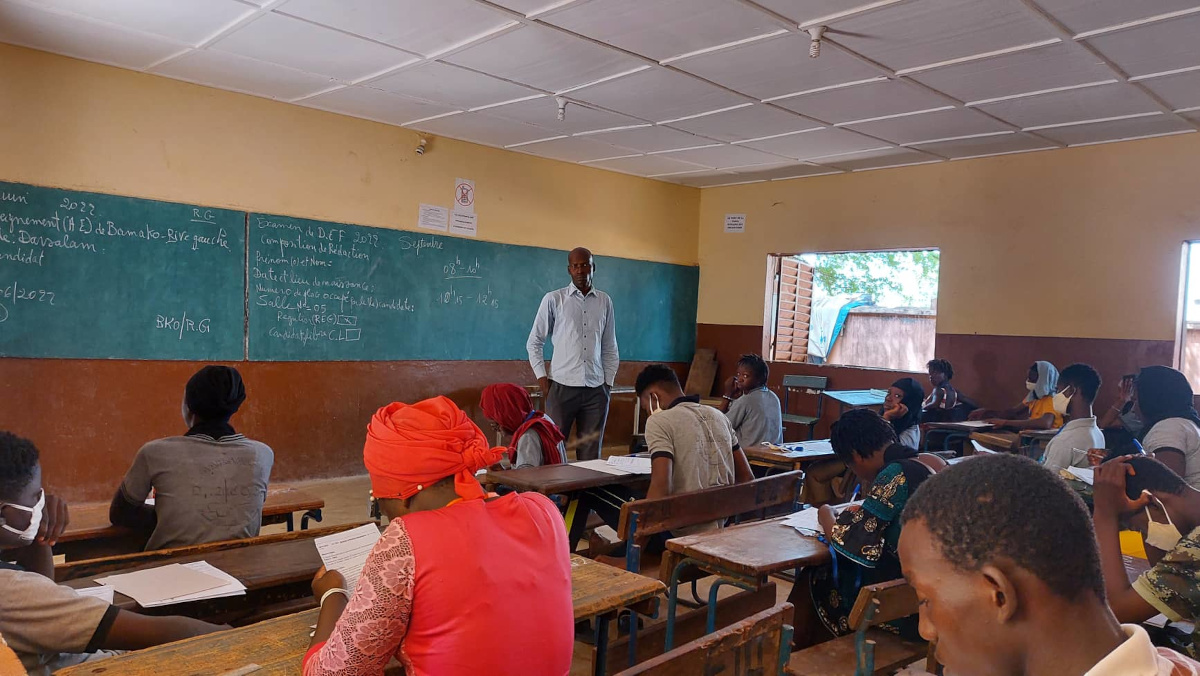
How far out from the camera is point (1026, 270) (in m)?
6.29

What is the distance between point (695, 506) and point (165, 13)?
3641 millimetres

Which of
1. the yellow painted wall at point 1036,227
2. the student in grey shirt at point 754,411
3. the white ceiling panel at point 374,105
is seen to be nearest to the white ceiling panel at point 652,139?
the white ceiling panel at point 374,105

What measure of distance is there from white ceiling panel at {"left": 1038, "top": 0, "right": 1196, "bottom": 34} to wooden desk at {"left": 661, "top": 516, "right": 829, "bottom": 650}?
8.63ft

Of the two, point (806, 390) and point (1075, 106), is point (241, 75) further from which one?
point (806, 390)

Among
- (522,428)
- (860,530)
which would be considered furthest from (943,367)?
(860,530)

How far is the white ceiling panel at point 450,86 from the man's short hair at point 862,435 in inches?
129

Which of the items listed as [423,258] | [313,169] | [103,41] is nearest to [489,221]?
[423,258]

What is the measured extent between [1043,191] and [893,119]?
168 centimetres

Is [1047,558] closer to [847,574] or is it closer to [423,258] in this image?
[847,574]

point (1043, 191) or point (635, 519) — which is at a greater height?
point (1043, 191)

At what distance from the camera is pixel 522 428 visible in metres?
3.89

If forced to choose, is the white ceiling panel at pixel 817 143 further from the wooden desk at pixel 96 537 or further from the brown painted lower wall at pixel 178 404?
the wooden desk at pixel 96 537

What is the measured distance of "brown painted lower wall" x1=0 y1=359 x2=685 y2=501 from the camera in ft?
15.9

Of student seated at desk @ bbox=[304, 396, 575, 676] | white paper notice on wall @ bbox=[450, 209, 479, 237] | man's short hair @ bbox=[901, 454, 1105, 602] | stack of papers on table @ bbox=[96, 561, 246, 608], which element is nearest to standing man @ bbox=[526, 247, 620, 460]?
white paper notice on wall @ bbox=[450, 209, 479, 237]
